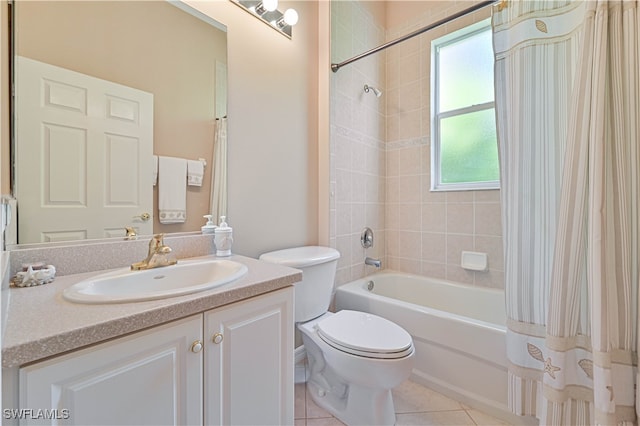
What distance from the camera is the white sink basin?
67 centimetres

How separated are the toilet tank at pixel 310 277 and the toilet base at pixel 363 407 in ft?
1.36

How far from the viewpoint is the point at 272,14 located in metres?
1.53

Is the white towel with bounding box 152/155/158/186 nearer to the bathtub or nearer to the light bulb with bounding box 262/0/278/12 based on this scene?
the light bulb with bounding box 262/0/278/12

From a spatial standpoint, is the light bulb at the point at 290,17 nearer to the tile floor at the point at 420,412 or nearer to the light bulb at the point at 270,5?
the light bulb at the point at 270,5

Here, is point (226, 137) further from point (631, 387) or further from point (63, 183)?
point (631, 387)

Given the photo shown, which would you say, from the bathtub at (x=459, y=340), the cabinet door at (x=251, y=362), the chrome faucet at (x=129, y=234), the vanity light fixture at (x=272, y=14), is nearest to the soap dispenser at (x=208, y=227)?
the chrome faucet at (x=129, y=234)

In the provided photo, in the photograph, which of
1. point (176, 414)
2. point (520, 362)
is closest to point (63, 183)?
point (176, 414)

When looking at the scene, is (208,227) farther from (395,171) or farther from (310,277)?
(395,171)

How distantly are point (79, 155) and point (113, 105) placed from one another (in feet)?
0.75

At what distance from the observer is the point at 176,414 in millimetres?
688

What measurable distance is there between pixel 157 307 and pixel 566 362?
1.46 metres

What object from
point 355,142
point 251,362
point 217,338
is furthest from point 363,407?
point 355,142

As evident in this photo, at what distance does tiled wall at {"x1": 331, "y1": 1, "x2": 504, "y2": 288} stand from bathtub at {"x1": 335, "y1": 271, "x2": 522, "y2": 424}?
0.15 m

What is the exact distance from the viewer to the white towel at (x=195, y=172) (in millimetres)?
1224
